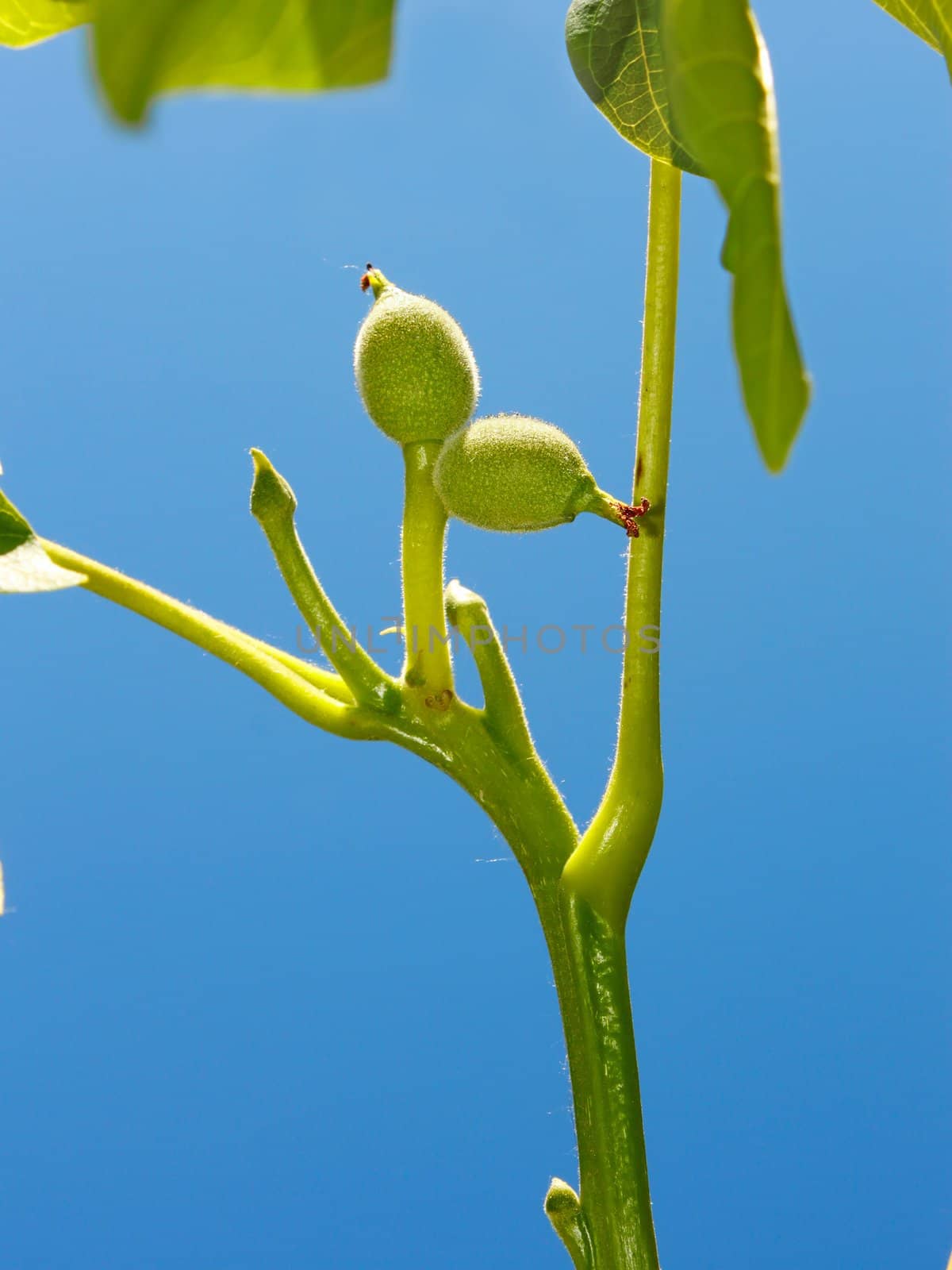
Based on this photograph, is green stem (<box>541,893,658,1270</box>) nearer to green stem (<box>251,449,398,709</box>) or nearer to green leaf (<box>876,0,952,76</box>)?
green stem (<box>251,449,398,709</box>)

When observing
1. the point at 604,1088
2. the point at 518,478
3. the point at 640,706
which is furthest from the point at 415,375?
the point at 604,1088

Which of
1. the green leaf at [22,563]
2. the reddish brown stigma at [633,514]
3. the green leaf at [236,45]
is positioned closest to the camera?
the green leaf at [236,45]

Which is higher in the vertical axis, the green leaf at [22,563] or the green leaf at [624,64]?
the green leaf at [624,64]

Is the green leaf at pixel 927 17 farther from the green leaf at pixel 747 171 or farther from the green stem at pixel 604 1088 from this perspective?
the green stem at pixel 604 1088

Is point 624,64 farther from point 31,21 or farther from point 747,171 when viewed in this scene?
point 747,171

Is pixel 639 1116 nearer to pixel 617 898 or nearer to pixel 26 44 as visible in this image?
pixel 617 898

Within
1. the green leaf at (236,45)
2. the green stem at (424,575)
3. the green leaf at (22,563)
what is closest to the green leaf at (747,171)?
the green leaf at (236,45)
